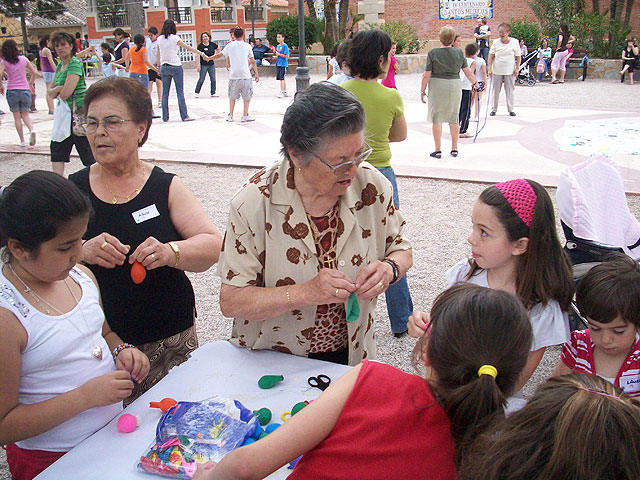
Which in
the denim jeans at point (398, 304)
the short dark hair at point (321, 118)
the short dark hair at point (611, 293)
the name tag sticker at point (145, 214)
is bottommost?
the denim jeans at point (398, 304)

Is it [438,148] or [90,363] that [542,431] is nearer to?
[90,363]

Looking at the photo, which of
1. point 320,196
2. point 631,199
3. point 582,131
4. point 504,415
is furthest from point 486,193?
point 582,131

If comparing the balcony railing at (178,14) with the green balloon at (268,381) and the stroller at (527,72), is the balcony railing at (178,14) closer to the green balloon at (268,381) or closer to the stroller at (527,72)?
the stroller at (527,72)

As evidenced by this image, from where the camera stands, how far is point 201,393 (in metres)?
1.83

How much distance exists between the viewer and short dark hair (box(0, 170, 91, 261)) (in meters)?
1.54

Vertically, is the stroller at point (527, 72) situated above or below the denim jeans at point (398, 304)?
above

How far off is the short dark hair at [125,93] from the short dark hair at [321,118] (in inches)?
27.5

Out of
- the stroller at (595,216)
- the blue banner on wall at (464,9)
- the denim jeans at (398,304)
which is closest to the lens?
the stroller at (595,216)

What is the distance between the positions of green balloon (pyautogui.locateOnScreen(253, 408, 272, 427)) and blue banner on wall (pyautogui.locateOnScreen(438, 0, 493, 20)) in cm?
3079

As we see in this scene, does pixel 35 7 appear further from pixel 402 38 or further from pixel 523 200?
pixel 523 200

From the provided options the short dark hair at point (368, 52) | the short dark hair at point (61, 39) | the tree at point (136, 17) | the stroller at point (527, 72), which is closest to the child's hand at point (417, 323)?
the short dark hair at point (368, 52)

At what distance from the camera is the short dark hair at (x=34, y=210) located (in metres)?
1.54

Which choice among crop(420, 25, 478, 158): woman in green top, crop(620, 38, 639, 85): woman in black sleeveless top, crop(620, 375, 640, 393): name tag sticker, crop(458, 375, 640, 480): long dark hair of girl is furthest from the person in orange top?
crop(620, 38, 639, 85): woman in black sleeveless top

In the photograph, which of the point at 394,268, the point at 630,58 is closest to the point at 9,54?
the point at 394,268
